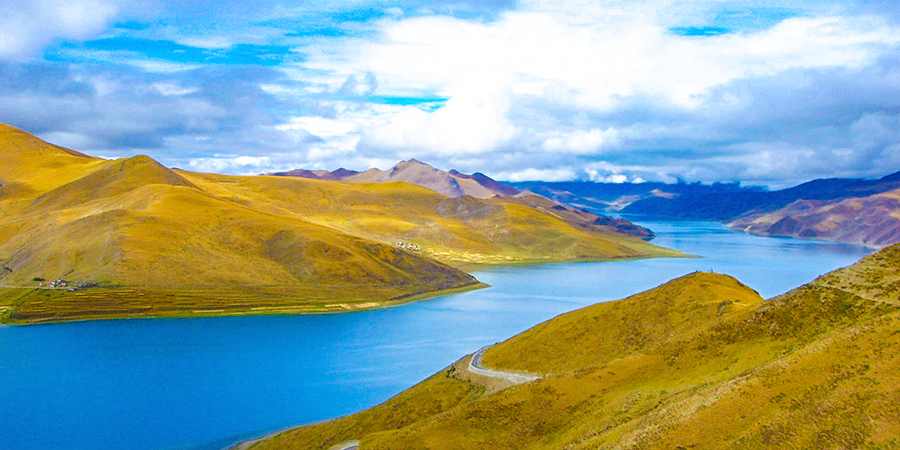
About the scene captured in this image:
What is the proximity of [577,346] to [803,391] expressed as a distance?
38.8 m

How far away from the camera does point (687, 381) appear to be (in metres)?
51.2

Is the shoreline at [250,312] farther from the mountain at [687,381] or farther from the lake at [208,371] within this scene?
the mountain at [687,381]

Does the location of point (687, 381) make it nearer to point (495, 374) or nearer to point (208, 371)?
point (495, 374)

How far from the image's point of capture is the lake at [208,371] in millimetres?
84750

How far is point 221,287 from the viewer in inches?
7510

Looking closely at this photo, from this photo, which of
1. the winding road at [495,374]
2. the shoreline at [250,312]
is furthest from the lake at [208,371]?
the winding road at [495,374]

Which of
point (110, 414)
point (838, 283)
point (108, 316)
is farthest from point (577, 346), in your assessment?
point (108, 316)

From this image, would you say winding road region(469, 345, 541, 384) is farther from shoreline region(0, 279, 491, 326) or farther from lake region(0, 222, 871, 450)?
shoreline region(0, 279, 491, 326)

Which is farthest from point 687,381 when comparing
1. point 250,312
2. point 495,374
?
point 250,312

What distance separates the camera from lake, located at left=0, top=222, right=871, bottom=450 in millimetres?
84750

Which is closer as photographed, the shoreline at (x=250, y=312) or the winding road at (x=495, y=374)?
the winding road at (x=495, y=374)

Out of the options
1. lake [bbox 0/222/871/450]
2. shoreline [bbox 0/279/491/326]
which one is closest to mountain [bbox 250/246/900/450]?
lake [bbox 0/222/871/450]

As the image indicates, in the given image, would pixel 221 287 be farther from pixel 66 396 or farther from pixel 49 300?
pixel 66 396

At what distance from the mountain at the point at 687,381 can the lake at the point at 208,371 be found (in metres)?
16.2
